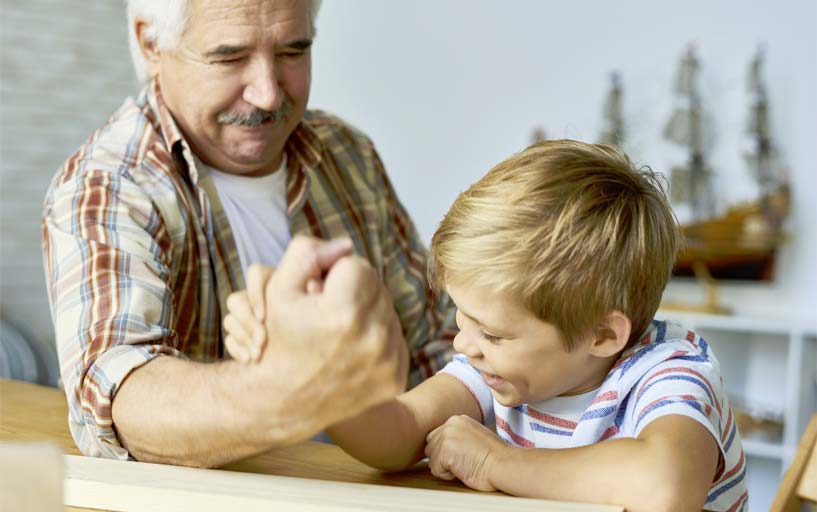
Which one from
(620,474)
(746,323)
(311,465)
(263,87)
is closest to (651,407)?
(620,474)

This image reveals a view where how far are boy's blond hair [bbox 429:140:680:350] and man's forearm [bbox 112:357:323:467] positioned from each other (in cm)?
30

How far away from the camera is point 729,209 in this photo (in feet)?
13.7

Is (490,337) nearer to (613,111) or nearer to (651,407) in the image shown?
(651,407)

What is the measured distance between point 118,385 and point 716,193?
3550 millimetres

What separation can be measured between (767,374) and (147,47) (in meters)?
3.24

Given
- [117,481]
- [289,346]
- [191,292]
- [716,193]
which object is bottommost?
[716,193]

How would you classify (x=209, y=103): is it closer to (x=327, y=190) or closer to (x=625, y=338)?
(x=327, y=190)

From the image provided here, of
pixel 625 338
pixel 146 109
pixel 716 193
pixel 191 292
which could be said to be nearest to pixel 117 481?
pixel 625 338

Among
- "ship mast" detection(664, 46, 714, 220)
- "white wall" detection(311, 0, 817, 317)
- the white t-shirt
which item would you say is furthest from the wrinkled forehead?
"ship mast" detection(664, 46, 714, 220)

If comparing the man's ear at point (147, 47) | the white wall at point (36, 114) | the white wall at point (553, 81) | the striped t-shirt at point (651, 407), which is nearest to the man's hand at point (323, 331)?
the striped t-shirt at point (651, 407)

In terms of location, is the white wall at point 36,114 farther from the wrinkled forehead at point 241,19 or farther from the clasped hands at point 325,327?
the clasped hands at point 325,327

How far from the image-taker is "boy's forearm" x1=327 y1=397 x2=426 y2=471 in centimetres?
100

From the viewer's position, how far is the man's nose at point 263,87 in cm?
166

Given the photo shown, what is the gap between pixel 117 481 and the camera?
2.70ft
